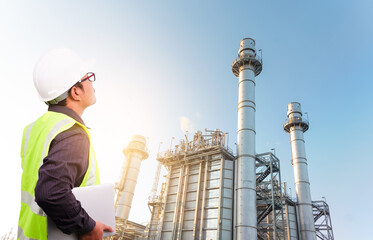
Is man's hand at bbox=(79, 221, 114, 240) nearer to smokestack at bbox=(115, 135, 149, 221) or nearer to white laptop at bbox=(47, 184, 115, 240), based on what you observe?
white laptop at bbox=(47, 184, 115, 240)

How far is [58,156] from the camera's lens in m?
1.59

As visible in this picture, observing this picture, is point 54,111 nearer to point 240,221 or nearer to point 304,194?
point 240,221

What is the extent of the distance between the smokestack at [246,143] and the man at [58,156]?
2123 cm

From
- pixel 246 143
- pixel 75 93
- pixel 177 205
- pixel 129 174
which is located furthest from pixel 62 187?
pixel 129 174

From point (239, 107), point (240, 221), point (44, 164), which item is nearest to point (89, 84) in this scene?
point (44, 164)

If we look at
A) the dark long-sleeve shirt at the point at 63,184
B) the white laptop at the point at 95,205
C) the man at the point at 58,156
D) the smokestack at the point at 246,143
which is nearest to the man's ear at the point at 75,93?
the man at the point at 58,156

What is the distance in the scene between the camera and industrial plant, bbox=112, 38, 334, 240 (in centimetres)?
2250

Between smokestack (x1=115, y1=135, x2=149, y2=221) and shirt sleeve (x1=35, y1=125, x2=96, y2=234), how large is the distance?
35422 millimetres

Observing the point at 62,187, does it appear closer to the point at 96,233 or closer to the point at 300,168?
the point at 96,233

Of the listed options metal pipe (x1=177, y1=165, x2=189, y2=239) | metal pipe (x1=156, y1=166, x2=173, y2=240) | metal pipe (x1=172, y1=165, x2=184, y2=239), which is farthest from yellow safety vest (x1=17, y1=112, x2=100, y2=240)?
metal pipe (x1=156, y1=166, x2=173, y2=240)

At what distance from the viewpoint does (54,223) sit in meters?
1.56

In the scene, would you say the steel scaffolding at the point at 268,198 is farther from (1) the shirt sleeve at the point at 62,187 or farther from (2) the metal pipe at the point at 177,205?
(1) the shirt sleeve at the point at 62,187

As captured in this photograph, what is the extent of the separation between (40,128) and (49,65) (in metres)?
0.62

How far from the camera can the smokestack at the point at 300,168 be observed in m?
30.6
